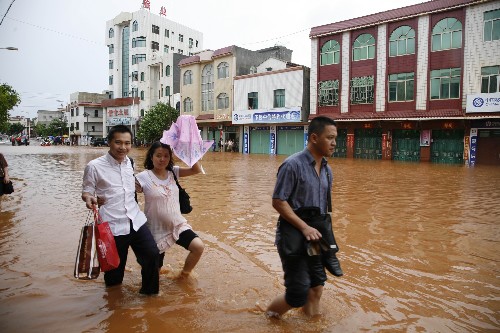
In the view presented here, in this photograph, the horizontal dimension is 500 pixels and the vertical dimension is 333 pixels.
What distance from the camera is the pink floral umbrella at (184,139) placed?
3.69m

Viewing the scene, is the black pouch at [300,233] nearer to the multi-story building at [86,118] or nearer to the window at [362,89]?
the window at [362,89]

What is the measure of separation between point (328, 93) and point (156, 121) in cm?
2226

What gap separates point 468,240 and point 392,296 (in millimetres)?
2704

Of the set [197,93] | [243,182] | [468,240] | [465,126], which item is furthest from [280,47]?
[468,240]

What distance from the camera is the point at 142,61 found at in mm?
58969

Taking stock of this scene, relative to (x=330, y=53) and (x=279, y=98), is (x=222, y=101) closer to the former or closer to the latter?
(x=279, y=98)

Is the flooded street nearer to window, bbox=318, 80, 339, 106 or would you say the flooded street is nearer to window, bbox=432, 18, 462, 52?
window, bbox=432, 18, 462, 52

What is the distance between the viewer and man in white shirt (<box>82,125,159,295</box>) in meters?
3.41

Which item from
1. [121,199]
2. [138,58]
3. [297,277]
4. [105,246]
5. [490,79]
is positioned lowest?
[297,277]

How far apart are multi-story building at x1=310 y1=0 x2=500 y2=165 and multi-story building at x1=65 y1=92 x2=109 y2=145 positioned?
51058 millimetres

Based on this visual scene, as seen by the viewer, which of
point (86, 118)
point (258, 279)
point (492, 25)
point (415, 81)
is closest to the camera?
point (258, 279)

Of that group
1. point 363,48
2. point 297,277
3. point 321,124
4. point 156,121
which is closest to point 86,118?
point 156,121

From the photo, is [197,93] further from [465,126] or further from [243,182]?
[243,182]

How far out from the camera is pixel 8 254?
4.96 m
